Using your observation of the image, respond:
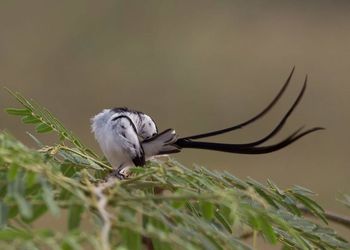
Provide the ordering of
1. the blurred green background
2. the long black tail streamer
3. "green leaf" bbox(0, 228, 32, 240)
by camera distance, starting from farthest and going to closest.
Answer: the blurred green background < the long black tail streamer < "green leaf" bbox(0, 228, 32, 240)

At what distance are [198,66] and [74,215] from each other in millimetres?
3472

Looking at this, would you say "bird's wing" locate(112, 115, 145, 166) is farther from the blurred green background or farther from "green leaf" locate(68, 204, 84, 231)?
the blurred green background

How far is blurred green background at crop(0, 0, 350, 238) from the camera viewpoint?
3.06 metres

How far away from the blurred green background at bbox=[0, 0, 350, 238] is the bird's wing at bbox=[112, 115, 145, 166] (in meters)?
2.22

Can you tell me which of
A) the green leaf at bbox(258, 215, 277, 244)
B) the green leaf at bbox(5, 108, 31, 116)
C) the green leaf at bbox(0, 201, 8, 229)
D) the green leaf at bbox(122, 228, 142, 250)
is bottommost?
the green leaf at bbox(258, 215, 277, 244)

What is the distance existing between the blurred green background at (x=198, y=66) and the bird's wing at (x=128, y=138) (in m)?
2.22

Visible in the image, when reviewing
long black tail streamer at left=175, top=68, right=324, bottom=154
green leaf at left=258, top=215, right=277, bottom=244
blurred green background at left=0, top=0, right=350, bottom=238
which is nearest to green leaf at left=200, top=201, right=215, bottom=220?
green leaf at left=258, top=215, right=277, bottom=244

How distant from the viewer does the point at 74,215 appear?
12.0 inches

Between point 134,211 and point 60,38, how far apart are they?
3.58 meters

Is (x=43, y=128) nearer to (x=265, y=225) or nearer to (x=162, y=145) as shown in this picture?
(x=162, y=145)

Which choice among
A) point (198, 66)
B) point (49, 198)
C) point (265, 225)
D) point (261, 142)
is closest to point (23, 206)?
point (49, 198)

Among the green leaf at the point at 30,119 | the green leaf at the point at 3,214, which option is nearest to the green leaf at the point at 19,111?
the green leaf at the point at 30,119

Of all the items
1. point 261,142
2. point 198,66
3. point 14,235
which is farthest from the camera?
point 198,66

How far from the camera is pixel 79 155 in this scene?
0.50 m
